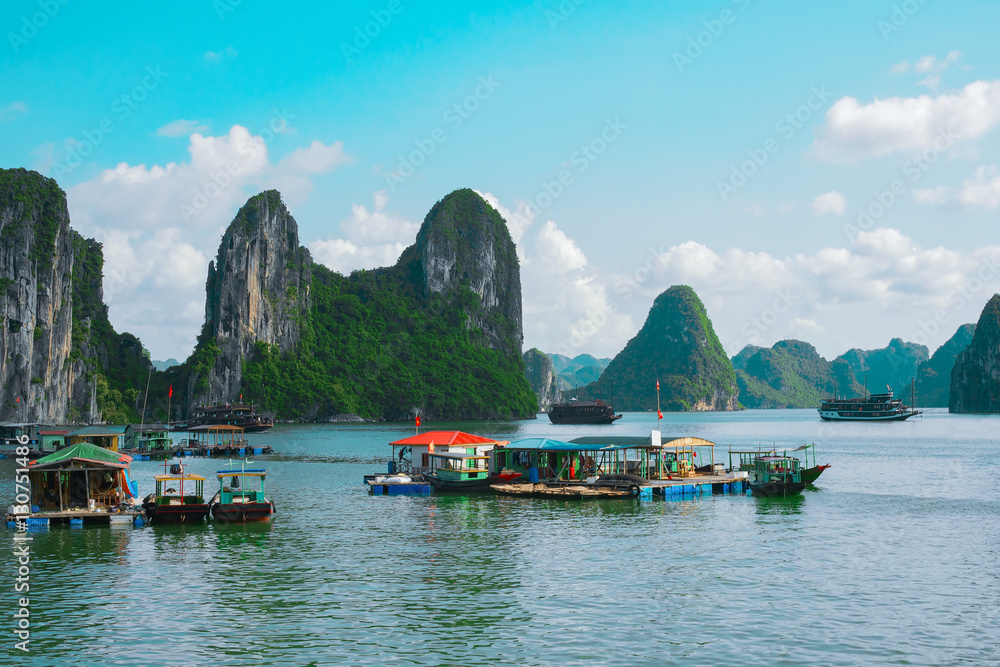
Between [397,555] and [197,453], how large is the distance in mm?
65807

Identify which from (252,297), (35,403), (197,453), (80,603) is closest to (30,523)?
(80,603)

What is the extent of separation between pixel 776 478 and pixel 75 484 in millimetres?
38124

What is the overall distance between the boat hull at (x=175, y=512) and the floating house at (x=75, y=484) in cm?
180

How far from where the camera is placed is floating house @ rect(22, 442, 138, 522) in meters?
35.2

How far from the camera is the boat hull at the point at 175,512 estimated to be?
36000mm

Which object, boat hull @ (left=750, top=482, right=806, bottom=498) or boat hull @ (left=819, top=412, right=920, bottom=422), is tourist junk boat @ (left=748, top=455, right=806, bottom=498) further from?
boat hull @ (left=819, top=412, right=920, bottom=422)

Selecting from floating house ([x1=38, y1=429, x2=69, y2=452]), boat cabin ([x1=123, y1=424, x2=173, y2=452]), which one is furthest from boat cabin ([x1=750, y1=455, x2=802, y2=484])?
boat cabin ([x1=123, y1=424, x2=173, y2=452])

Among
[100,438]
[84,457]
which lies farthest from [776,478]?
[100,438]

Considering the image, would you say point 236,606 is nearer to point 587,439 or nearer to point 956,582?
point 956,582

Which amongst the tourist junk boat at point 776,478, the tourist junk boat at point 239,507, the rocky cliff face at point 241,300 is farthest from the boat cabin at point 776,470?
the rocky cliff face at point 241,300

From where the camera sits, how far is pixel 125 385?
180 metres

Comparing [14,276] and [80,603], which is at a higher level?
[14,276]

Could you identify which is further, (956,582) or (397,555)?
(397,555)

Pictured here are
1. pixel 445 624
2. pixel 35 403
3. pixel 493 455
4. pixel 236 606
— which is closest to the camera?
pixel 445 624
